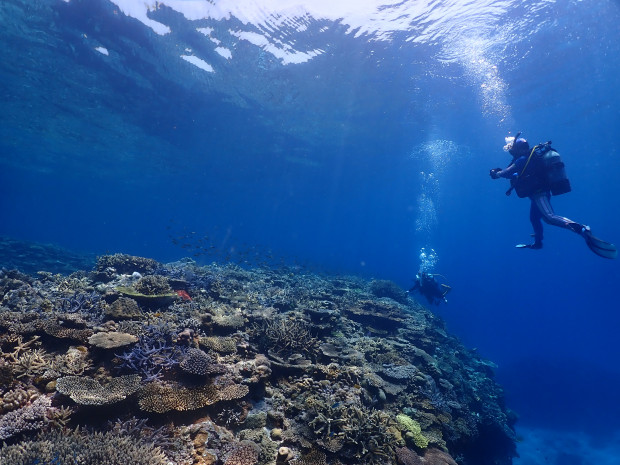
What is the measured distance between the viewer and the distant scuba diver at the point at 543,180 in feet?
27.3

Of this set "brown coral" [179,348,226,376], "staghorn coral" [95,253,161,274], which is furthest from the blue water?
"brown coral" [179,348,226,376]

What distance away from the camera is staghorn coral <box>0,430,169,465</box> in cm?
326

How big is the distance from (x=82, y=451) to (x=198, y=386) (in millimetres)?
1892

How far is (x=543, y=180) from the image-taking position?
9281 millimetres

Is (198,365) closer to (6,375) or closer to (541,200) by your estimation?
(6,375)

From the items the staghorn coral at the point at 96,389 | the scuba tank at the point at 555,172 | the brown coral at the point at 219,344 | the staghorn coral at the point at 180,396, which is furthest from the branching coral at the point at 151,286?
the scuba tank at the point at 555,172

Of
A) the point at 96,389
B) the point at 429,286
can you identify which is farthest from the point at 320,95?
the point at 96,389

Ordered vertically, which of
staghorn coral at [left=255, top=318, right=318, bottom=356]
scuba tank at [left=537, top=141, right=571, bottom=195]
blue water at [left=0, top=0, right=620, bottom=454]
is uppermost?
blue water at [left=0, top=0, right=620, bottom=454]

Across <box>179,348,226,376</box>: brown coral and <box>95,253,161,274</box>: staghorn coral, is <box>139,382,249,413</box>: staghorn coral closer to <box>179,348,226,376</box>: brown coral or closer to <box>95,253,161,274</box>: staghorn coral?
<box>179,348,226,376</box>: brown coral

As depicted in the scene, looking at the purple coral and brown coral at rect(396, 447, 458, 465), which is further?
brown coral at rect(396, 447, 458, 465)

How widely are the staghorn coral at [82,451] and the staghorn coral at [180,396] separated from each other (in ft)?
2.11

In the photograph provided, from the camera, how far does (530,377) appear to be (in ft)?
101

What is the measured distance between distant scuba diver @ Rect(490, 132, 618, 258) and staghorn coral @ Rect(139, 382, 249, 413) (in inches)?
373

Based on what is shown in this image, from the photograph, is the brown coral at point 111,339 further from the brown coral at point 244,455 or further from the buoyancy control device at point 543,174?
the buoyancy control device at point 543,174
